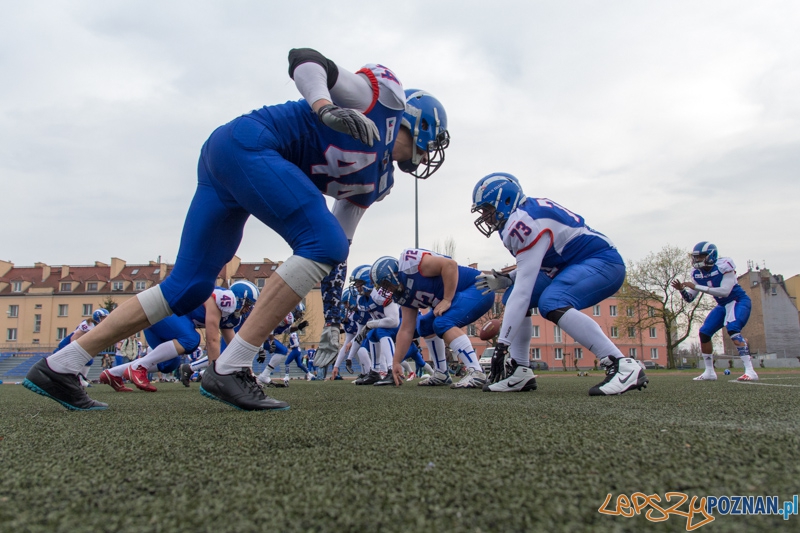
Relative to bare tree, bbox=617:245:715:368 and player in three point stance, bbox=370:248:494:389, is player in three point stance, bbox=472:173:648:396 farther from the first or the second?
bare tree, bbox=617:245:715:368

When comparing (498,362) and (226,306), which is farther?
(226,306)

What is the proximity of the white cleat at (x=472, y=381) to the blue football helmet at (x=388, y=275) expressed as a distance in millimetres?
1583

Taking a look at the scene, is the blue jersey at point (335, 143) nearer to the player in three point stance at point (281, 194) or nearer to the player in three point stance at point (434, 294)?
the player in three point stance at point (281, 194)

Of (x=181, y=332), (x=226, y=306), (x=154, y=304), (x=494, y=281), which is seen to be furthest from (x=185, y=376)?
(x=154, y=304)

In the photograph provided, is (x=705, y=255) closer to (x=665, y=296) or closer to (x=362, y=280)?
(x=362, y=280)

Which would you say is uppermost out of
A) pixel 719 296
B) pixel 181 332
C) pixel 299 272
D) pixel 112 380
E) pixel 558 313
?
pixel 719 296

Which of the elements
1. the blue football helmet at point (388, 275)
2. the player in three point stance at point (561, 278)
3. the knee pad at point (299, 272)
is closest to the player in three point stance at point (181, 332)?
the blue football helmet at point (388, 275)

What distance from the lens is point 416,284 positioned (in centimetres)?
711

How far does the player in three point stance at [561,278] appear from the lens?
13.3 ft

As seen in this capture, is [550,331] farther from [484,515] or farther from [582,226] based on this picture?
[484,515]

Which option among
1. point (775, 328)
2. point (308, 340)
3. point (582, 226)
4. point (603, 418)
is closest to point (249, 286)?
point (582, 226)

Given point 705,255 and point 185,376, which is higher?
point 705,255

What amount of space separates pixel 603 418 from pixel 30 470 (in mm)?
1879

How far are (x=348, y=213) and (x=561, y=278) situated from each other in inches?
78.0
